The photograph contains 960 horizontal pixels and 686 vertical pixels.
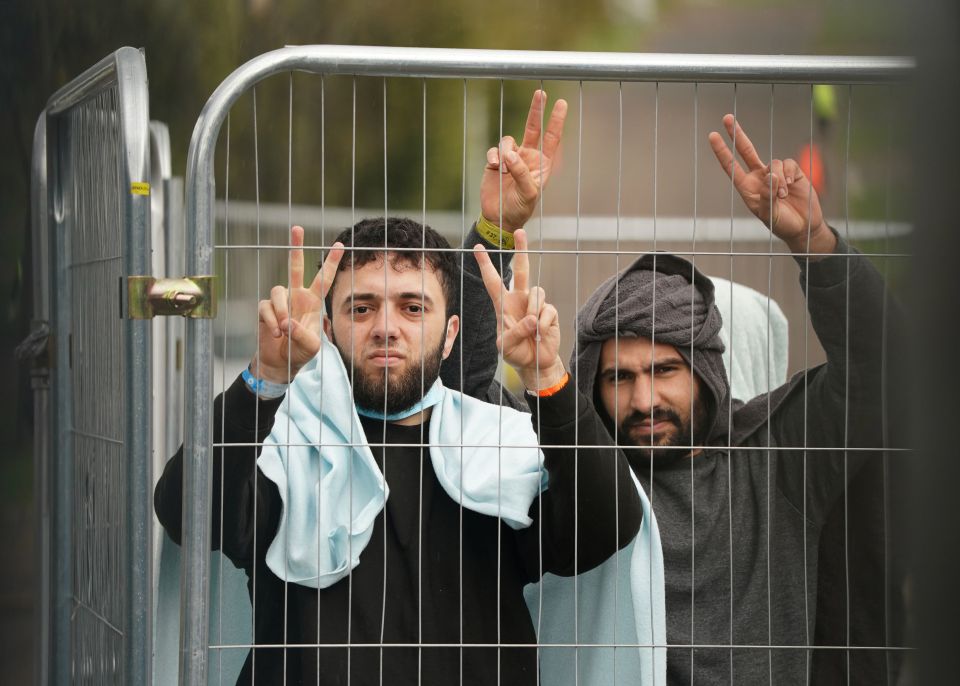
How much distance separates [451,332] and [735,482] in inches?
28.1

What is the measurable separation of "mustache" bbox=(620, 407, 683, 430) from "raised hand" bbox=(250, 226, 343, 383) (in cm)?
69

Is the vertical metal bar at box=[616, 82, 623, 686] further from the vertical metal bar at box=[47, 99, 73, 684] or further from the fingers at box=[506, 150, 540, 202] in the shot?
the vertical metal bar at box=[47, 99, 73, 684]

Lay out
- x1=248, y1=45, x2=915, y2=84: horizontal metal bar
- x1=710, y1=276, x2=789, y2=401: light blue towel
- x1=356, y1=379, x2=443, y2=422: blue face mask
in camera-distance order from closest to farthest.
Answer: x1=248, y1=45, x2=915, y2=84: horizontal metal bar, x1=356, y1=379, x2=443, y2=422: blue face mask, x1=710, y1=276, x2=789, y2=401: light blue towel

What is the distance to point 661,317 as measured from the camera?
2312 millimetres

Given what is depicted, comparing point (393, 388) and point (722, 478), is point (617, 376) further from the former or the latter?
point (393, 388)

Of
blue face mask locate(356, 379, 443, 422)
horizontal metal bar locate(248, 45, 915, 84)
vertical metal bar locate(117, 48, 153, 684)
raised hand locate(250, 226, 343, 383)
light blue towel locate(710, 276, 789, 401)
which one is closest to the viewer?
vertical metal bar locate(117, 48, 153, 684)

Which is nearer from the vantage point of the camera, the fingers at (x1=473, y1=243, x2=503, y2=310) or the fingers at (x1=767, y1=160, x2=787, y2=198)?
the fingers at (x1=473, y1=243, x2=503, y2=310)

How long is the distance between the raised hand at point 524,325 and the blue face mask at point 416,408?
19 centimetres

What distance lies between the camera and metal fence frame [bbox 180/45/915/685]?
1956 millimetres

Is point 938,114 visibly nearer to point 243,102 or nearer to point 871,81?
point 871,81

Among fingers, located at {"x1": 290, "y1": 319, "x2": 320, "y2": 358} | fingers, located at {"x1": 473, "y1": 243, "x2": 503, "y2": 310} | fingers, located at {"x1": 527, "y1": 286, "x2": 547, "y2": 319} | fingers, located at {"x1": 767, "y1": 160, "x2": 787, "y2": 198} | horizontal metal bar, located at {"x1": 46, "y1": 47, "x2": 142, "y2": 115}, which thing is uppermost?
horizontal metal bar, located at {"x1": 46, "y1": 47, "x2": 142, "y2": 115}

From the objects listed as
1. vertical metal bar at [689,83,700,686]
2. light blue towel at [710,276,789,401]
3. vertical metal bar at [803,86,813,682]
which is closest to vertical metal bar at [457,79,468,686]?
vertical metal bar at [689,83,700,686]

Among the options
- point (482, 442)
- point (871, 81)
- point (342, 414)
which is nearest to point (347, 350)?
point (342, 414)

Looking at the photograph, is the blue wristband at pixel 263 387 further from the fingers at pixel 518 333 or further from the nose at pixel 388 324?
the fingers at pixel 518 333
